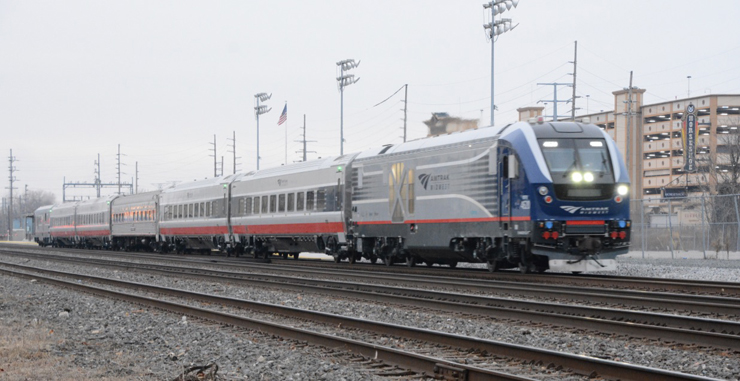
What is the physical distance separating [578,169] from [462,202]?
3371 mm

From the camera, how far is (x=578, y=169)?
62.0 feet

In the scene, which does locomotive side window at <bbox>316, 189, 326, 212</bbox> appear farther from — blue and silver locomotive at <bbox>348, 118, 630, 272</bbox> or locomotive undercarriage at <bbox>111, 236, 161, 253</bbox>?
locomotive undercarriage at <bbox>111, 236, 161, 253</bbox>

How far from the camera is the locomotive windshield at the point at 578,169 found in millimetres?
18781

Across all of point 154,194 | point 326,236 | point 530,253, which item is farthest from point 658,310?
point 154,194

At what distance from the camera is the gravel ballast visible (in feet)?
28.8

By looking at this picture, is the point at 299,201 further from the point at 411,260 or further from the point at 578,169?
the point at 578,169

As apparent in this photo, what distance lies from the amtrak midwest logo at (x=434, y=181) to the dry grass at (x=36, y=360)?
39.1 feet

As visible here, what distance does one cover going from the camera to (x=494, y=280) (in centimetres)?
1980

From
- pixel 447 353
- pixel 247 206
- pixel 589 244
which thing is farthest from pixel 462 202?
pixel 247 206

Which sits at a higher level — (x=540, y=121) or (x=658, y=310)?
(x=540, y=121)

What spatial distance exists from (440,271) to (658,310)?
10.4 meters

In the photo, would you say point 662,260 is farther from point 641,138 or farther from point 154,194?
point 641,138

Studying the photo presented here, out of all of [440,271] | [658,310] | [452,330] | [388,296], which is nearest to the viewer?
[452,330]

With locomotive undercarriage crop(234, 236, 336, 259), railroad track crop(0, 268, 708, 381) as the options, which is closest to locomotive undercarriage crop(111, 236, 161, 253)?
locomotive undercarriage crop(234, 236, 336, 259)
